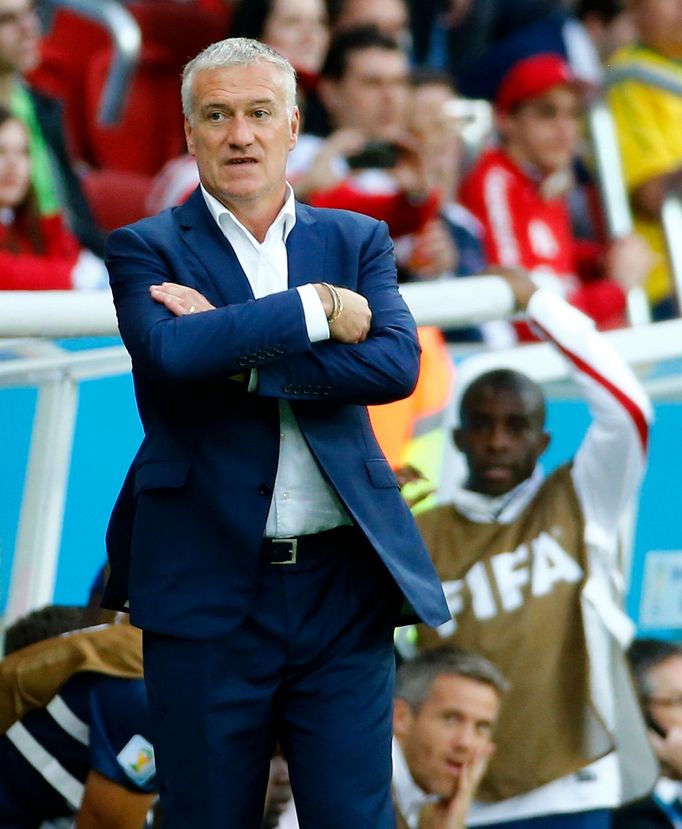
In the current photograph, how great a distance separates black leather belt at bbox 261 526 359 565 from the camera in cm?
262

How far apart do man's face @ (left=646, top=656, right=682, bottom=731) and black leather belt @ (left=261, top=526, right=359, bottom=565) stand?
5.57ft

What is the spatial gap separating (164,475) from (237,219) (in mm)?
414

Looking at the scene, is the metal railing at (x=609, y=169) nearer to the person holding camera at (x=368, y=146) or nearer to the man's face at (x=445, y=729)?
the person holding camera at (x=368, y=146)

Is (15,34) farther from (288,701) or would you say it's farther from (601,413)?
(288,701)

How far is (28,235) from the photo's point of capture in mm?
5219

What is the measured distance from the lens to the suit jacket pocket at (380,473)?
2.67 metres

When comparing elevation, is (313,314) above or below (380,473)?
above

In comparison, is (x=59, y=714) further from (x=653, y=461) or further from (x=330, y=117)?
(x=330, y=117)

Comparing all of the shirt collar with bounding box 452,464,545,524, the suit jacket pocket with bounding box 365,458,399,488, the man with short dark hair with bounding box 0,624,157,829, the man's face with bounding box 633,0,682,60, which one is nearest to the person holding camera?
the man's face with bounding box 633,0,682,60

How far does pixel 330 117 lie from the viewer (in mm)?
6273

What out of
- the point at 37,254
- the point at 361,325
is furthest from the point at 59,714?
the point at 37,254

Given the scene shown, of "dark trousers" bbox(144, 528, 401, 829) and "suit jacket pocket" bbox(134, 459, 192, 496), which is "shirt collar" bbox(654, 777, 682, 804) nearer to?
"dark trousers" bbox(144, 528, 401, 829)

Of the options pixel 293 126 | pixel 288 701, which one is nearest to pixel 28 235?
pixel 293 126

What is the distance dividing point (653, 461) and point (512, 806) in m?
0.95
